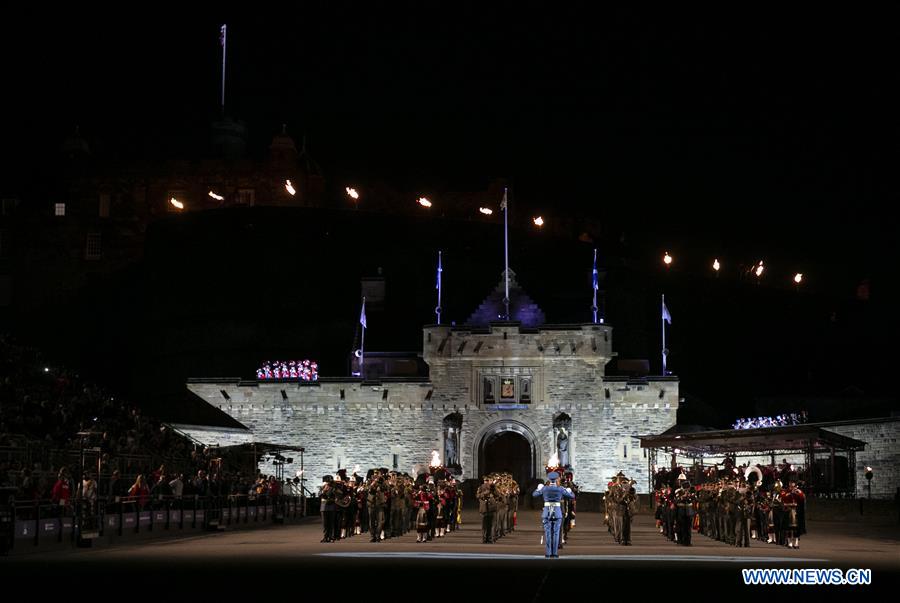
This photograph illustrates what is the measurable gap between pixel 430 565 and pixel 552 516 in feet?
→ 12.7

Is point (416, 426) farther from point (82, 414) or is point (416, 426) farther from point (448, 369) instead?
point (82, 414)

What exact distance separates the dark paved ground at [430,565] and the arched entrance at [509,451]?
83.2ft

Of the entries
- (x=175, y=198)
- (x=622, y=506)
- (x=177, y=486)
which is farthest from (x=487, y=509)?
(x=175, y=198)

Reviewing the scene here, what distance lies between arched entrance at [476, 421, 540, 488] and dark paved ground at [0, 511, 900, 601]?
25.3 metres

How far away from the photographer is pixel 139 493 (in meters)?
33.5

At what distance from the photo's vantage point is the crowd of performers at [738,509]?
97.1 ft

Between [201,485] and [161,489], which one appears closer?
[161,489]

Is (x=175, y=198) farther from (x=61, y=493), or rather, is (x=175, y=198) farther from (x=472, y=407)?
(x=61, y=493)

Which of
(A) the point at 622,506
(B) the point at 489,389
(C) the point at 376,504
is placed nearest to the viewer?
(A) the point at 622,506

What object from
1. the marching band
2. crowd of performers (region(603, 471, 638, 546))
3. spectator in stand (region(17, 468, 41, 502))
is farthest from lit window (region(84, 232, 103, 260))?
crowd of performers (region(603, 471, 638, 546))

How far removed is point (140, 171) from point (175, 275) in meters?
12.0

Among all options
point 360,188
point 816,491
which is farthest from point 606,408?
point 360,188

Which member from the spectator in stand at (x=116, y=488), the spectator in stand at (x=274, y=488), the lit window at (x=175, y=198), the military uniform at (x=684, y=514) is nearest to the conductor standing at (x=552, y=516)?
the military uniform at (x=684, y=514)

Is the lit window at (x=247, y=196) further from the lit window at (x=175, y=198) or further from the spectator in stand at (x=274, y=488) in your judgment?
the spectator in stand at (x=274, y=488)
